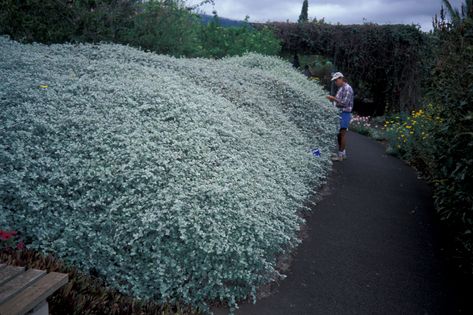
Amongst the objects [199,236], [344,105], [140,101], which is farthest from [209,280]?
[344,105]

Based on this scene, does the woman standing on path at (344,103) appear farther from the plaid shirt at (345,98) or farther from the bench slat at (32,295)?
the bench slat at (32,295)

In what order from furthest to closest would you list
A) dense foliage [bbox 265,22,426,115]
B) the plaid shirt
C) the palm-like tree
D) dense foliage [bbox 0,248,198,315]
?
dense foliage [bbox 265,22,426,115] → the plaid shirt → the palm-like tree → dense foliage [bbox 0,248,198,315]

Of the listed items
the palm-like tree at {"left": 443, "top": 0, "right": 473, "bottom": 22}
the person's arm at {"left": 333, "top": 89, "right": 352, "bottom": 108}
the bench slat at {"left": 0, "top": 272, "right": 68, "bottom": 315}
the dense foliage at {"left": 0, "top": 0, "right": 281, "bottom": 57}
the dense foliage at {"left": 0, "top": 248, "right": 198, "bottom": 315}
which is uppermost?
the palm-like tree at {"left": 443, "top": 0, "right": 473, "bottom": 22}

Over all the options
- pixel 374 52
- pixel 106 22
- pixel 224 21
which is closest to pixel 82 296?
pixel 106 22

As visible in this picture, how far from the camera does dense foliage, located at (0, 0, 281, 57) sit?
27.0 ft

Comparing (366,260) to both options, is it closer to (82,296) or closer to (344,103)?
(82,296)

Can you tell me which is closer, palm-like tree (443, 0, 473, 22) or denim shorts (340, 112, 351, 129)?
palm-like tree (443, 0, 473, 22)

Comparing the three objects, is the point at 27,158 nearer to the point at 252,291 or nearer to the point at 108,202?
the point at 108,202

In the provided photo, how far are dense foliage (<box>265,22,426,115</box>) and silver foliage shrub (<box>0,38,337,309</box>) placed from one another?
1217cm

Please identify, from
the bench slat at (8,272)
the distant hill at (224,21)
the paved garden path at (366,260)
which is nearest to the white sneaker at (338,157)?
the paved garden path at (366,260)

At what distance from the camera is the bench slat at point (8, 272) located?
2.47m

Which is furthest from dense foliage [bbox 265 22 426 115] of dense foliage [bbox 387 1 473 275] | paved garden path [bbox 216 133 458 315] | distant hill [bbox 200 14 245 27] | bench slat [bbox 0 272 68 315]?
bench slat [bbox 0 272 68 315]

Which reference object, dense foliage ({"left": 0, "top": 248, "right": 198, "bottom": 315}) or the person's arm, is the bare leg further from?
dense foliage ({"left": 0, "top": 248, "right": 198, "bottom": 315})

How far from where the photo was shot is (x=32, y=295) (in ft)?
7.73
